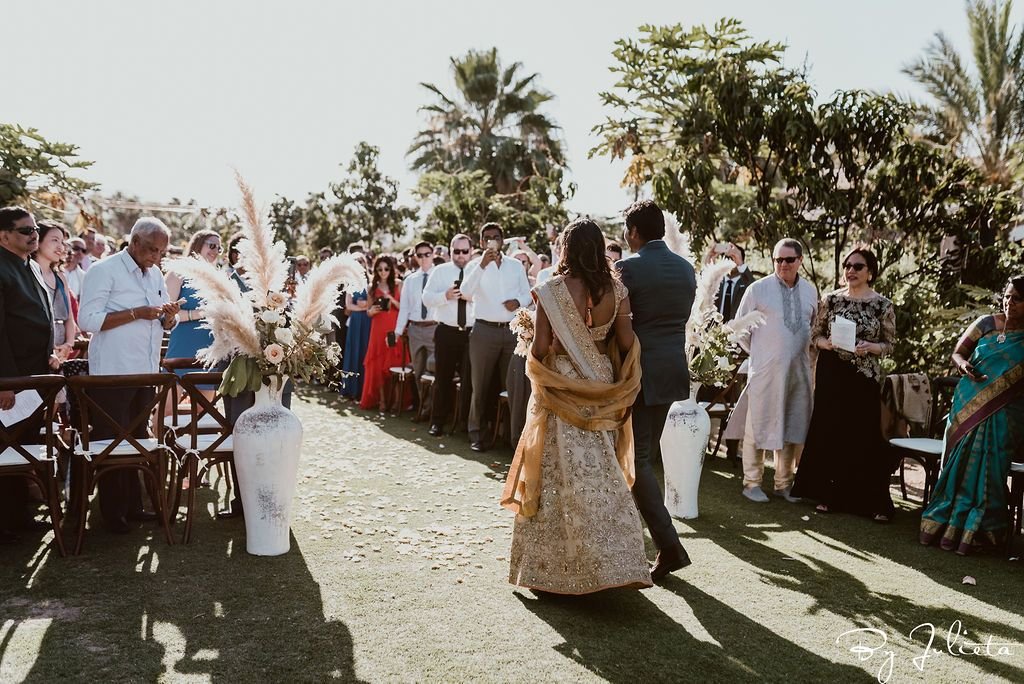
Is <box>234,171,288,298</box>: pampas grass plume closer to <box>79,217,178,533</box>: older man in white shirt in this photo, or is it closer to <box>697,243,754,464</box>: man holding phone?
<box>79,217,178,533</box>: older man in white shirt

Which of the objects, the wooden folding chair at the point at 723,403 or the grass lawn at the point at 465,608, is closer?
the grass lawn at the point at 465,608

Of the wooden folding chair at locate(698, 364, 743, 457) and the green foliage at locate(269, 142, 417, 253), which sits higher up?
the green foliage at locate(269, 142, 417, 253)

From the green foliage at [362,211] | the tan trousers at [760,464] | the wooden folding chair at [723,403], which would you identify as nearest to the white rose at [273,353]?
the tan trousers at [760,464]

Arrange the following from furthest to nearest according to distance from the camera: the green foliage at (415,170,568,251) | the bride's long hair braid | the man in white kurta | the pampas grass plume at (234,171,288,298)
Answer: the green foliage at (415,170,568,251) < the man in white kurta < the pampas grass plume at (234,171,288,298) < the bride's long hair braid

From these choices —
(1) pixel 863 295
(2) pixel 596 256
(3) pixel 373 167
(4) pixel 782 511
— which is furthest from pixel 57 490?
(3) pixel 373 167

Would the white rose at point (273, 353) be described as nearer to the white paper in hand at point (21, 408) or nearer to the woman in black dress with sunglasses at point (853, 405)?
the white paper in hand at point (21, 408)

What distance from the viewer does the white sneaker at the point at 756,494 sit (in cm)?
674

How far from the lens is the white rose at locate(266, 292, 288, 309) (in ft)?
16.9

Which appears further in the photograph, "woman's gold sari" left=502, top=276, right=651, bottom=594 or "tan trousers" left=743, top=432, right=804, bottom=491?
"tan trousers" left=743, top=432, right=804, bottom=491

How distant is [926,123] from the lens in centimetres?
2330

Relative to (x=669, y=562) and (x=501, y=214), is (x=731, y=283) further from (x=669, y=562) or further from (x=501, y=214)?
(x=501, y=214)

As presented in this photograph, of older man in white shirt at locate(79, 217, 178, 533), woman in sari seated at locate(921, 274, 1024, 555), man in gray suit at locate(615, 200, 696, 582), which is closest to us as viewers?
man in gray suit at locate(615, 200, 696, 582)

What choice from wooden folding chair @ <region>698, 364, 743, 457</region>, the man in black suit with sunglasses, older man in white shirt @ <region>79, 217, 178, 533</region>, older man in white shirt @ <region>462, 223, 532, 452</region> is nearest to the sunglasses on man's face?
the man in black suit with sunglasses

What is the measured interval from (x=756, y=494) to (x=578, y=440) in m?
3.05
